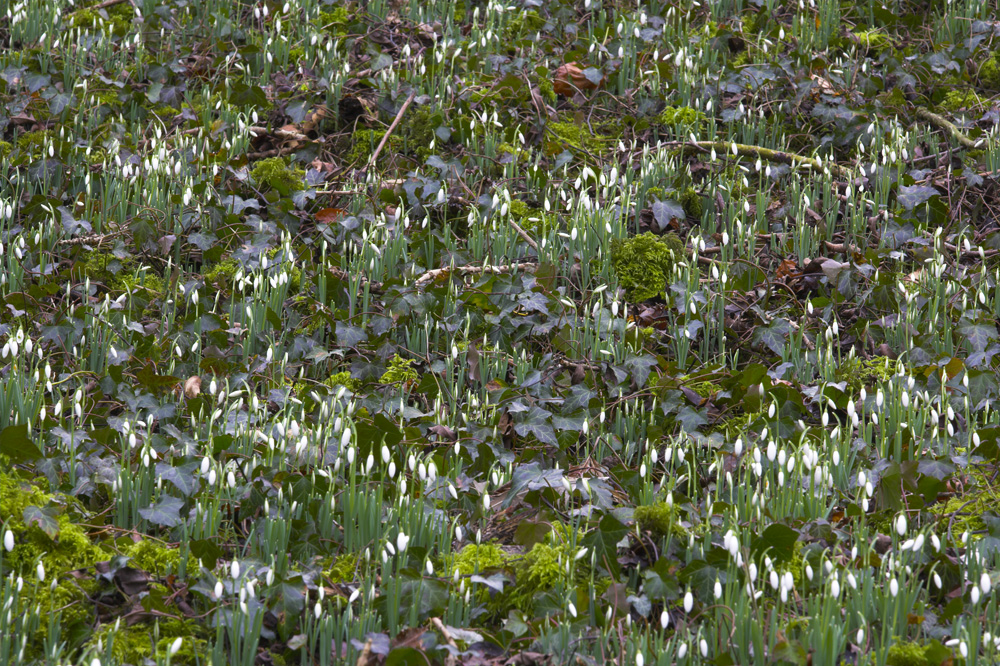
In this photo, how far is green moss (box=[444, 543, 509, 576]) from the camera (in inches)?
96.7

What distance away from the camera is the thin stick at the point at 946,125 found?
16.0 ft

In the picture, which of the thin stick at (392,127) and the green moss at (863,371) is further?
the thin stick at (392,127)

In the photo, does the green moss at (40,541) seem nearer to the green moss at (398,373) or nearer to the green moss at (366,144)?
the green moss at (398,373)

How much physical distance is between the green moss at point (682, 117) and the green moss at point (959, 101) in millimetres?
1361

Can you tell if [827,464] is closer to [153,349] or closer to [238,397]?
[238,397]

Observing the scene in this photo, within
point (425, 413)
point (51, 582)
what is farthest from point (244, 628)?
point (425, 413)

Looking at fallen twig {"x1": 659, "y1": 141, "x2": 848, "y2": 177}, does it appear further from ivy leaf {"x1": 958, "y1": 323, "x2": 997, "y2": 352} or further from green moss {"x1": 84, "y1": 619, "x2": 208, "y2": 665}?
green moss {"x1": 84, "y1": 619, "x2": 208, "y2": 665}

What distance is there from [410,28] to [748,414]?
12.2 feet

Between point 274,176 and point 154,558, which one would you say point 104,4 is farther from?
point 154,558

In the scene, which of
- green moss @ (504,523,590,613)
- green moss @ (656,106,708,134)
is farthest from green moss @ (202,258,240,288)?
green moss @ (656,106,708,134)

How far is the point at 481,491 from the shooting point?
2.79m

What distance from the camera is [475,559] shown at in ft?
7.98

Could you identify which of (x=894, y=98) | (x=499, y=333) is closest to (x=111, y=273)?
(x=499, y=333)

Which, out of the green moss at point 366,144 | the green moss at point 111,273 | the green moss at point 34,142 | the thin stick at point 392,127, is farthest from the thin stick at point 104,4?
the green moss at point 111,273
